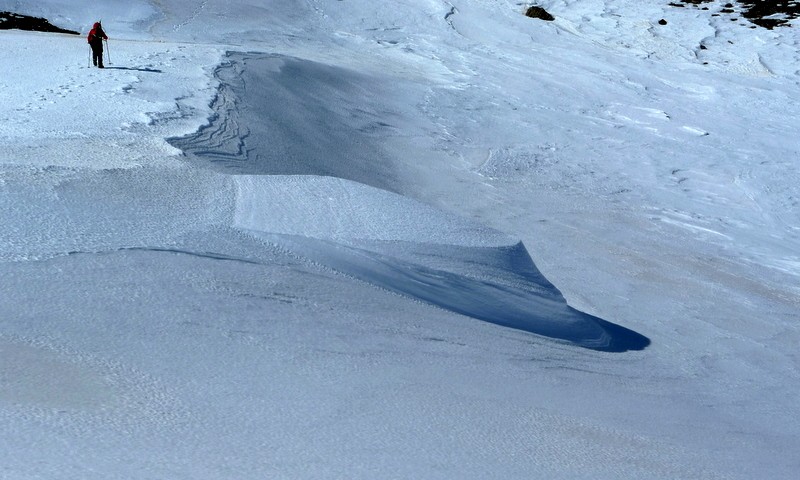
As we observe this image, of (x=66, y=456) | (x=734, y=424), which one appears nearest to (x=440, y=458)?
(x=66, y=456)

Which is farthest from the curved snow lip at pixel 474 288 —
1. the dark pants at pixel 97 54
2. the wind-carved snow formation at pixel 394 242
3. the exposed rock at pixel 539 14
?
A: the exposed rock at pixel 539 14

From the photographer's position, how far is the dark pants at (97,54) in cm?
1039

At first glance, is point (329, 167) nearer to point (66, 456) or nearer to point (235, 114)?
point (235, 114)

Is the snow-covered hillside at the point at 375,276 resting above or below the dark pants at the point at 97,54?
below

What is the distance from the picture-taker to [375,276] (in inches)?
212

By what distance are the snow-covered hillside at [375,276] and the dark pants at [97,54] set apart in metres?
0.43

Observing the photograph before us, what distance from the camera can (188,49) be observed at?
12.4 metres

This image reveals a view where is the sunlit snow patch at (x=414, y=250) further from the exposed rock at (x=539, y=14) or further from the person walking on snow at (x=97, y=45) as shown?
the exposed rock at (x=539, y=14)

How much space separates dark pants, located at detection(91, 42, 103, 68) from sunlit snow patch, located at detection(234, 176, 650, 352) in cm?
469

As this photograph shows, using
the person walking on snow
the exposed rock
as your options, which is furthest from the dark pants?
the exposed rock

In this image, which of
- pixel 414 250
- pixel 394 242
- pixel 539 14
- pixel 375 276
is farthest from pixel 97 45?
pixel 539 14

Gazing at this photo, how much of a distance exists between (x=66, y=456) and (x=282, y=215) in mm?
3202

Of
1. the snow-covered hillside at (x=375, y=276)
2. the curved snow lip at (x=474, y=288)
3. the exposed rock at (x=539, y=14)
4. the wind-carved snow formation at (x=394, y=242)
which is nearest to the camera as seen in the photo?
the snow-covered hillside at (x=375, y=276)

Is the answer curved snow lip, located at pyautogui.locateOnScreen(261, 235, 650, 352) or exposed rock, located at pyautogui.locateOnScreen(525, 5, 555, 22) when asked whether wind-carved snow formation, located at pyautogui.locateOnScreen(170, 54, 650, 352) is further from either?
exposed rock, located at pyautogui.locateOnScreen(525, 5, 555, 22)
